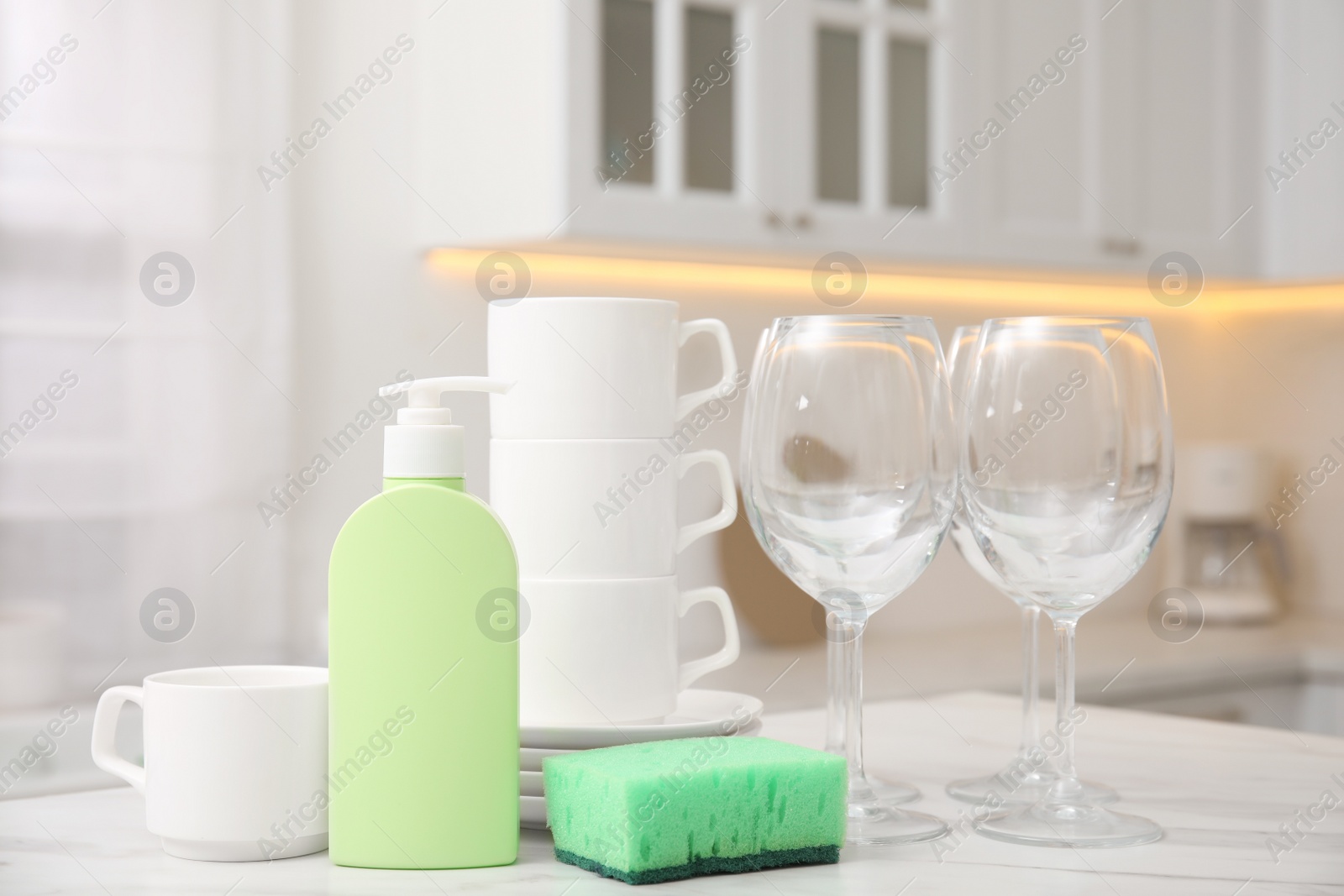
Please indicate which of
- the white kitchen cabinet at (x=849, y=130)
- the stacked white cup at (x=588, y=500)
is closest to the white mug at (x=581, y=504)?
the stacked white cup at (x=588, y=500)

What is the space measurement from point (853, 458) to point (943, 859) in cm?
19

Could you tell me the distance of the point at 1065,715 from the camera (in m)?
0.72

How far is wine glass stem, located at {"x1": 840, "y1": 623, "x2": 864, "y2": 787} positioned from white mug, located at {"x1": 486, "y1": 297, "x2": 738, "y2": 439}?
5.7 inches

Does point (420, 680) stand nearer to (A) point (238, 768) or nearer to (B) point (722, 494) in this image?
(A) point (238, 768)

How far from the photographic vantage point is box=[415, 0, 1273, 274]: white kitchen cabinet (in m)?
1.83

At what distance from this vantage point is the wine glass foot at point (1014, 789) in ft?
2.55

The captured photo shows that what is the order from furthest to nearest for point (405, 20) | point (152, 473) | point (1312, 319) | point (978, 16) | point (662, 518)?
point (1312, 319) → point (978, 16) → point (405, 20) → point (152, 473) → point (662, 518)

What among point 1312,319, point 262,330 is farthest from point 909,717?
point 1312,319

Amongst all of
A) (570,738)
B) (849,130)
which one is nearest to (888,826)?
(570,738)

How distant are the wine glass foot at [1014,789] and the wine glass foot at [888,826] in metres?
0.07

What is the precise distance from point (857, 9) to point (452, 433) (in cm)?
163

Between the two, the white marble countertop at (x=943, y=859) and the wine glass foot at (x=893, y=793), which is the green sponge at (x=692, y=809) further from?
the wine glass foot at (x=893, y=793)

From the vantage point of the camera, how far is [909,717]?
1079 millimetres

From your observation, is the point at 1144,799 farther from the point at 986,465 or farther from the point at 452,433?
the point at 452,433
